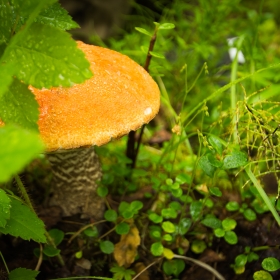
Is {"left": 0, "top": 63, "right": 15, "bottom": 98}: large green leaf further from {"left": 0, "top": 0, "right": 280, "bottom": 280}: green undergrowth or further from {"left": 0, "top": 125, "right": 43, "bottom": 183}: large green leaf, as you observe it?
{"left": 0, "top": 125, "right": 43, "bottom": 183}: large green leaf

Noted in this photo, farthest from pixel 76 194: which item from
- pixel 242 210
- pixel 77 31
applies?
pixel 77 31

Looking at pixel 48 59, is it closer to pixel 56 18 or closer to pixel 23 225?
pixel 56 18

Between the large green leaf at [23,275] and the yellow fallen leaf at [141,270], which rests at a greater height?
the large green leaf at [23,275]

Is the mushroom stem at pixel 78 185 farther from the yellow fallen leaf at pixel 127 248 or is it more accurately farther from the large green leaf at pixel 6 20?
the large green leaf at pixel 6 20

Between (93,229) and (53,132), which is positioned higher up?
(53,132)

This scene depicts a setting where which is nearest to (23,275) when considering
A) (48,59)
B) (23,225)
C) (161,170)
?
(23,225)

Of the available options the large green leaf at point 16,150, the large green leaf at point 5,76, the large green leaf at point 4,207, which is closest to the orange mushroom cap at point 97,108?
the large green leaf at point 4,207

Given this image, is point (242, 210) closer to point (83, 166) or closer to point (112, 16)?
point (83, 166)
